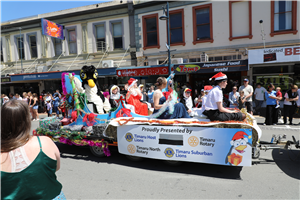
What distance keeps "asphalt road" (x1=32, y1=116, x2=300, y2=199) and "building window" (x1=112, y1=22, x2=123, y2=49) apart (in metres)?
11.8

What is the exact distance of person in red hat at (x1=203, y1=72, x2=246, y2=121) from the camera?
4035 mm

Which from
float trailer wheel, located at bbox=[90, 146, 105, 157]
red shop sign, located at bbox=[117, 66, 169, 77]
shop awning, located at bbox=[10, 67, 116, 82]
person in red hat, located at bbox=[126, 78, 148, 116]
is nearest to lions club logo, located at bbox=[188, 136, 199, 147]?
person in red hat, located at bbox=[126, 78, 148, 116]

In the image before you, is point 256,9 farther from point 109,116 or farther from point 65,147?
point 65,147

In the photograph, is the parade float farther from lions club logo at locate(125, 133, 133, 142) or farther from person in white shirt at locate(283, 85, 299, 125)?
person in white shirt at locate(283, 85, 299, 125)

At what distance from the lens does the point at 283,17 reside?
1108 cm

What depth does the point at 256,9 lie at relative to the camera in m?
11.4

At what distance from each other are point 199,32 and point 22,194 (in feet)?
44.0

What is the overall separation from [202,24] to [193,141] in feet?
35.9

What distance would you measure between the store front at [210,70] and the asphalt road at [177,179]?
260 inches

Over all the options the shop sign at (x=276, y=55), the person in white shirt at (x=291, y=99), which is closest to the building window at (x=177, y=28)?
the shop sign at (x=276, y=55)

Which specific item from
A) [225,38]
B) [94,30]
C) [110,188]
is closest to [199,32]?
[225,38]

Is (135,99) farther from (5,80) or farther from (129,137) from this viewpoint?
(5,80)

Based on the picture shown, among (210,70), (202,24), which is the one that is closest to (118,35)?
(202,24)

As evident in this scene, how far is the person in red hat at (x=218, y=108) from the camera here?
4035mm
